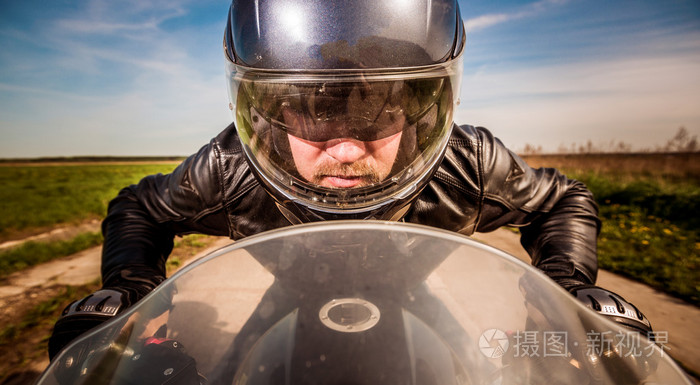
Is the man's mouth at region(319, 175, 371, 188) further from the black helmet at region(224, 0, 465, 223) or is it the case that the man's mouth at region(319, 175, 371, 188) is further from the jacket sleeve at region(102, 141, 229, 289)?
the jacket sleeve at region(102, 141, 229, 289)

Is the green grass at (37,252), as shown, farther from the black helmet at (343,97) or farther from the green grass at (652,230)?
the green grass at (652,230)

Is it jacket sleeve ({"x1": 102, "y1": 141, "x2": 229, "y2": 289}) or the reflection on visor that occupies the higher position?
the reflection on visor

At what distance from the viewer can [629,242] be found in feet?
11.8

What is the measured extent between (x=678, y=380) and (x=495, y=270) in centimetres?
26

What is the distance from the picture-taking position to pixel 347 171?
1.10 meters

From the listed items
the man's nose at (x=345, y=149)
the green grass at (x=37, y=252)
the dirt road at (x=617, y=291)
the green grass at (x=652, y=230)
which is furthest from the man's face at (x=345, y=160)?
the green grass at (x=37, y=252)

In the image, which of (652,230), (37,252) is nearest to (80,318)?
(37,252)

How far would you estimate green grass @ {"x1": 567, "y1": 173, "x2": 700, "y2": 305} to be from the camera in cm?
270

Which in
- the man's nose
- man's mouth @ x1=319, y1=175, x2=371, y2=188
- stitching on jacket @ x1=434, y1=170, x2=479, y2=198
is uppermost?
the man's nose

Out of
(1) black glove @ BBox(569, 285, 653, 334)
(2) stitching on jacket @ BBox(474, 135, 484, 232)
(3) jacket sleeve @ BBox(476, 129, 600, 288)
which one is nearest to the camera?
(1) black glove @ BBox(569, 285, 653, 334)

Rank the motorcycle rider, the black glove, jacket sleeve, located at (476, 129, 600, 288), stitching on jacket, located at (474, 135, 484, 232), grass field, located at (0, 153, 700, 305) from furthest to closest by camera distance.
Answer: grass field, located at (0, 153, 700, 305) < stitching on jacket, located at (474, 135, 484, 232) < jacket sleeve, located at (476, 129, 600, 288) < the motorcycle rider < the black glove

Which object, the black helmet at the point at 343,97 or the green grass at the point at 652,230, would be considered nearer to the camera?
the black helmet at the point at 343,97

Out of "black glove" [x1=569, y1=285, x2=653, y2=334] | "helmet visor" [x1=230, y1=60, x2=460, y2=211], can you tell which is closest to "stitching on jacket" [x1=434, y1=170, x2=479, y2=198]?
"helmet visor" [x1=230, y1=60, x2=460, y2=211]

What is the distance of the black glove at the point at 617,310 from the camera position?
71 cm
